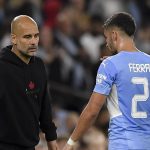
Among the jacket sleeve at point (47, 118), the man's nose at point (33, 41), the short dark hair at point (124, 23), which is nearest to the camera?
the short dark hair at point (124, 23)

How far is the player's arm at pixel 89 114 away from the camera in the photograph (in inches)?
273

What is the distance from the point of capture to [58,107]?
12172mm

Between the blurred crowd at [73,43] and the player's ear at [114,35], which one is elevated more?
the player's ear at [114,35]

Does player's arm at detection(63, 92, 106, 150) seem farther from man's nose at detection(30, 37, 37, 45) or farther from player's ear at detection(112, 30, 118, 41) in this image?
man's nose at detection(30, 37, 37, 45)

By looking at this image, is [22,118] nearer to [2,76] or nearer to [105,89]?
[2,76]

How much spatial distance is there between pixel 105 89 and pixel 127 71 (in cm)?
28

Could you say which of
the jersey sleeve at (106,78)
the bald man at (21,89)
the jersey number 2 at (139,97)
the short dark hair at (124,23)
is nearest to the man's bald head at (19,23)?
the bald man at (21,89)

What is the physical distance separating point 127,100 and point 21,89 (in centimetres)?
109

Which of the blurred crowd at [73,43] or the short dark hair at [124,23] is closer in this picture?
the short dark hair at [124,23]

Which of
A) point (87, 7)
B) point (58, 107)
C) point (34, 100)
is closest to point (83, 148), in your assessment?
point (58, 107)

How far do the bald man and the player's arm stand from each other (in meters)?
0.50

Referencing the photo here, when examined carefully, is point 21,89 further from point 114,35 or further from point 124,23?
point 124,23

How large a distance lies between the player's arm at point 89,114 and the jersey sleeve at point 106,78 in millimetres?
60

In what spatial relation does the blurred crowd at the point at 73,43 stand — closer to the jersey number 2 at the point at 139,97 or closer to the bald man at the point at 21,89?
the bald man at the point at 21,89
